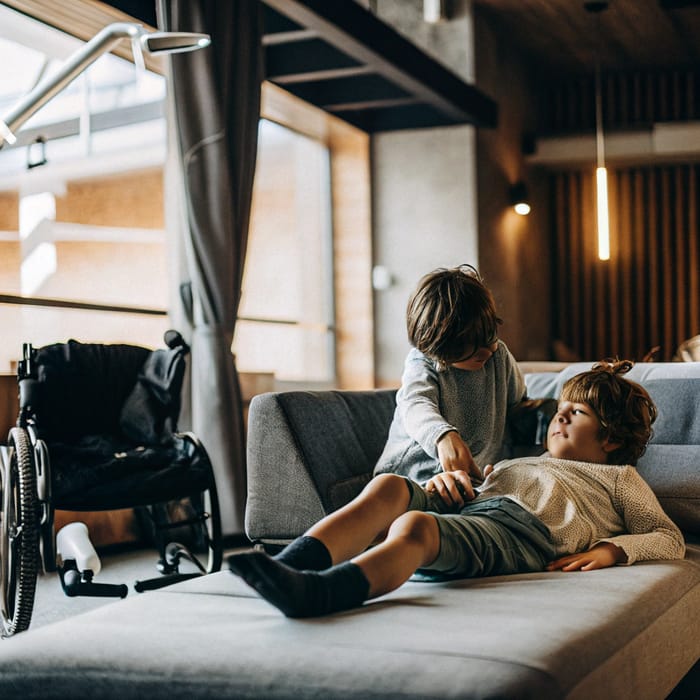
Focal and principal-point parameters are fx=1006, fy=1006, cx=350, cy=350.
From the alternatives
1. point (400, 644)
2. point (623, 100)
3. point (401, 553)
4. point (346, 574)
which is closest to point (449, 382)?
point (401, 553)

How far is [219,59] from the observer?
454cm

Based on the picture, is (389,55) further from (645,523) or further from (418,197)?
(645,523)

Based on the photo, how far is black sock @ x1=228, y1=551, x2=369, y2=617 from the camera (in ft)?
4.79

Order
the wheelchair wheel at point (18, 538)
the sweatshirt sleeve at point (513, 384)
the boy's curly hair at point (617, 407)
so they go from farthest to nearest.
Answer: the wheelchair wheel at point (18, 538) → the sweatshirt sleeve at point (513, 384) → the boy's curly hair at point (617, 407)

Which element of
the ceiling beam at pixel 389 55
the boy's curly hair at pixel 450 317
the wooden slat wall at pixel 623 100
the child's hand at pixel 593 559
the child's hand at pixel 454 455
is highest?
the wooden slat wall at pixel 623 100

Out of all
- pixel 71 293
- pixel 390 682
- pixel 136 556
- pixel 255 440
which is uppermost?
pixel 71 293

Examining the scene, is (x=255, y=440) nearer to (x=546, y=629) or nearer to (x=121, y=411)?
(x=546, y=629)

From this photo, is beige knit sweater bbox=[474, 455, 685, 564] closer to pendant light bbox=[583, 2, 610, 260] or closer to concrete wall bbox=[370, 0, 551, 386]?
pendant light bbox=[583, 2, 610, 260]

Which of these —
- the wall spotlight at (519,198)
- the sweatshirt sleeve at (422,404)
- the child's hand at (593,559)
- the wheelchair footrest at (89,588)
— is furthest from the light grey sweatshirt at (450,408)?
the wall spotlight at (519,198)

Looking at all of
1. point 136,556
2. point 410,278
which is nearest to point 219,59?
point 136,556

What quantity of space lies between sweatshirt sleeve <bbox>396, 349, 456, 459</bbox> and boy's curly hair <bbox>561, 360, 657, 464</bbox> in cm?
30

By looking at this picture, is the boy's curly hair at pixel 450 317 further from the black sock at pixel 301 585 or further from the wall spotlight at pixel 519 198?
the wall spotlight at pixel 519 198

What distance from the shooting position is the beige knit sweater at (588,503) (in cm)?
202

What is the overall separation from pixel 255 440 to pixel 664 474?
0.98m
